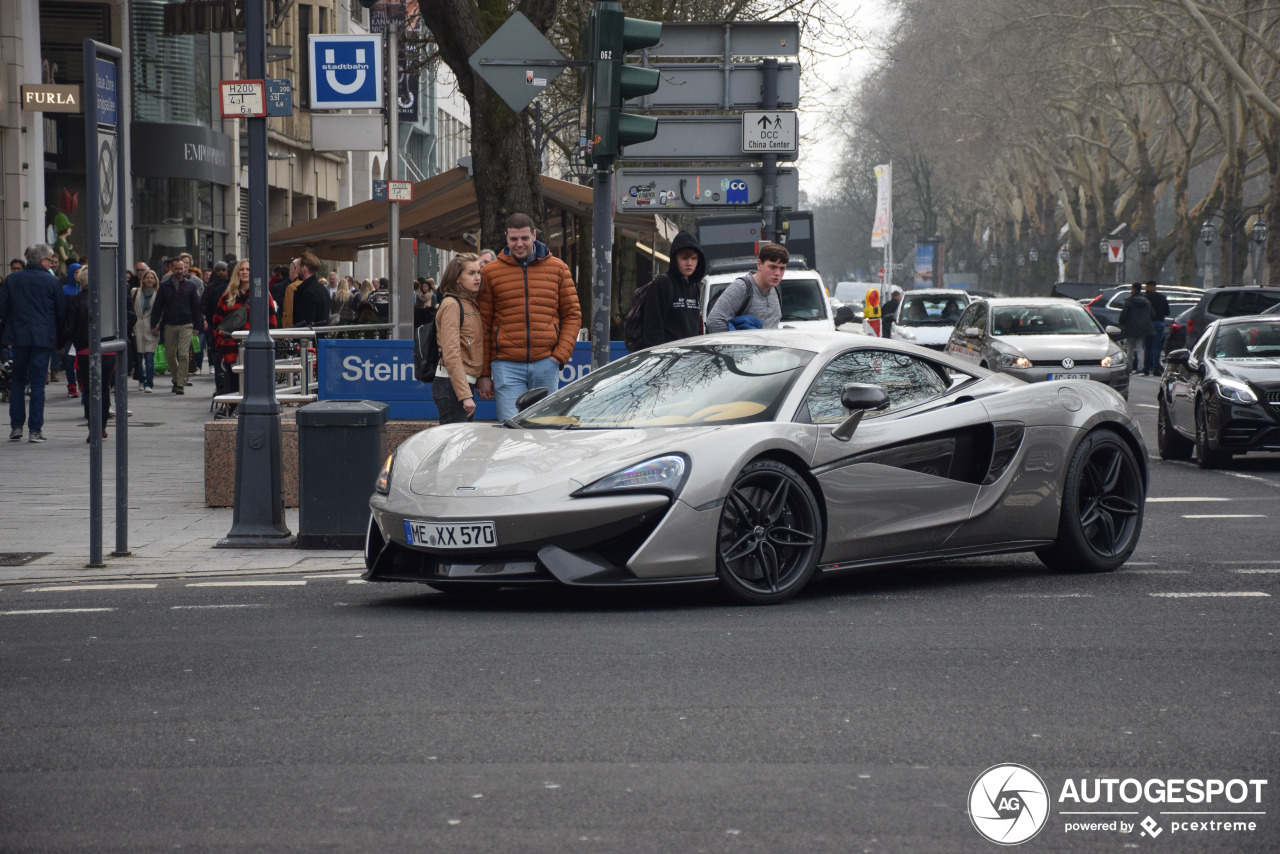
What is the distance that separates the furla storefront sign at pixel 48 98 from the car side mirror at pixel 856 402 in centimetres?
2110

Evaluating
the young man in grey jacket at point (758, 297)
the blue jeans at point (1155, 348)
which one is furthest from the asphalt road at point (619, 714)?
the blue jeans at point (1155, 348)

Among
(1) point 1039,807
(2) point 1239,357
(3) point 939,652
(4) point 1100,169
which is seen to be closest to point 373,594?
(3) point 939,652

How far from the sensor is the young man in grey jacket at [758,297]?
11484 mm

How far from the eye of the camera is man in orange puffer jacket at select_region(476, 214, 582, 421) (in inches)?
432

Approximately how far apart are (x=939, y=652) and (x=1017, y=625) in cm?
73

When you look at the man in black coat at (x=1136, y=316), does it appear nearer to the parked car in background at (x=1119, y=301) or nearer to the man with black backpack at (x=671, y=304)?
the parked car in background at (x=1119, y=301)

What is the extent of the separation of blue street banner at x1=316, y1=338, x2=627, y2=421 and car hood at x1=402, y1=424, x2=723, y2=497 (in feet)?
15.1

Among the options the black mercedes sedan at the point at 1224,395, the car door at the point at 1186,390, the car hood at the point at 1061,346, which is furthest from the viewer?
the car hood at the point at 1061,346

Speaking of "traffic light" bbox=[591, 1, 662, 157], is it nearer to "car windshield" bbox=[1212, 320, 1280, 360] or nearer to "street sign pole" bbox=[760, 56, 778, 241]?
"car windshield" bbox=[1212, 320, 1280, 360]

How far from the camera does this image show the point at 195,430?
18594 millimetres

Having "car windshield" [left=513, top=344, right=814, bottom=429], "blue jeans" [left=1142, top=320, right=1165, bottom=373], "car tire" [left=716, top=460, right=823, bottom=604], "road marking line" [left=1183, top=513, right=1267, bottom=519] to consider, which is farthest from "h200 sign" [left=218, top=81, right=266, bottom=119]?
"blue jeans" [left=1142, top=320, right=1165, bottom=373]

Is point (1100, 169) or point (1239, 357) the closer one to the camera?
point (1239, 357)

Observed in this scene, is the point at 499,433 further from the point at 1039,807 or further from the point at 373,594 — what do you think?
the point at 1039,807

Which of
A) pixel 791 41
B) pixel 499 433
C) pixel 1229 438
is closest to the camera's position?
pixel 499 433
